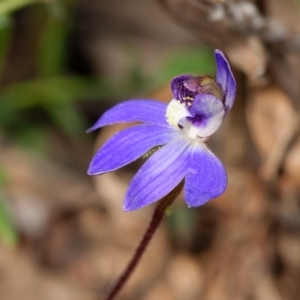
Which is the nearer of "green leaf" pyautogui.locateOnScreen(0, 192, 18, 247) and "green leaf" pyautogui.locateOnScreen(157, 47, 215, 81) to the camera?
"green leaf" pyautogui.locateOnScreen(0, 192, 18, 247)

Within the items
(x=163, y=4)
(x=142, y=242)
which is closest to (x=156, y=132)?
(x=142, y=242)

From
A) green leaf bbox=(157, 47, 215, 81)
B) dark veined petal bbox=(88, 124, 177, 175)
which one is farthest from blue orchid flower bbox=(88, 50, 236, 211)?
green leaf bbox=(157, 47, 215, 81)

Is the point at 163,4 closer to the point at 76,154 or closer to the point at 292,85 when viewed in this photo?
the point at 292,85

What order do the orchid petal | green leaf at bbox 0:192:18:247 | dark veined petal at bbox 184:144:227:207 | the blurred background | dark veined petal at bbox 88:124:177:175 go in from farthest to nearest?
the blurred background
green leaf at bbox 0:192:18:247
the orchid petal
dark veined petal at bbox 88:124:177:175
dark veined petal at bbox 184:144:227:207

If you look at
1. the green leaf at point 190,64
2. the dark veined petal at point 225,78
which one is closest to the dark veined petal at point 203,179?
the dark veined petal at point 225,78

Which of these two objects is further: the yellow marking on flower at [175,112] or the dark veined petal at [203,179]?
the yellow marking on flower at [175,112]

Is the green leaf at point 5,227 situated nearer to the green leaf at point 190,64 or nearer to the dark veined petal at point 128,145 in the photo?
the dark veined petal at point 128,145

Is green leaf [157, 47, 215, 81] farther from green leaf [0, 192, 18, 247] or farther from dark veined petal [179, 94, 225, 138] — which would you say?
dark veined petal [179, 94, 225, 138]
